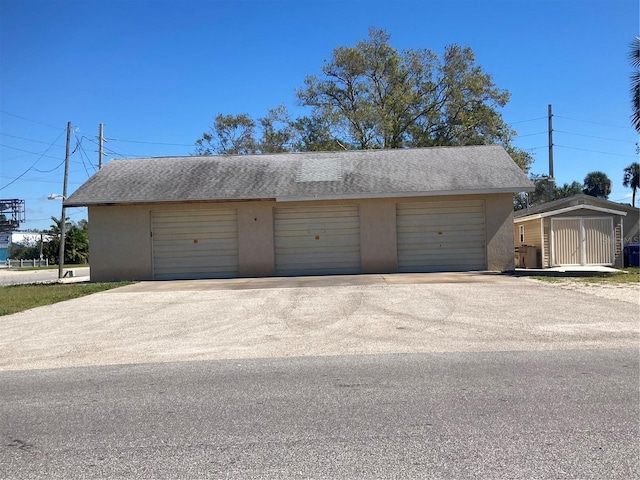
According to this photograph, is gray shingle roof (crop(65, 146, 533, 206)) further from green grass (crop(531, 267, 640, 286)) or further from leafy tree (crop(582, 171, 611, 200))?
leafy tree (crop(582, 171, 611, 200))

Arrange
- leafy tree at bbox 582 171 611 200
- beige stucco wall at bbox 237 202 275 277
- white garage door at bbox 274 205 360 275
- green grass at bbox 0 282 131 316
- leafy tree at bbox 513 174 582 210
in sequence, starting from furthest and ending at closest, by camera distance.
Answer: leafy tree at bbox 582 171 611 200 → leafy tree at bbox 513 174 582 210 → white garage door at bbox 274 205 360 275 → beige stucco wall at bbox 237 202 275 277 → green grass at bbox 0 282 131 316

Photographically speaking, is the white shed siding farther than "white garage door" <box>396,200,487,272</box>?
Yes

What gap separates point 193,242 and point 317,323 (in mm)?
11509

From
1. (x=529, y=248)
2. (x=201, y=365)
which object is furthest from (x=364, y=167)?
(x=201, y=365)

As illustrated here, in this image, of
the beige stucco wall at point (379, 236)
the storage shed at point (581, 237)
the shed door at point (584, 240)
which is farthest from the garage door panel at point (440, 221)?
A: the shed door at point (584, 240)

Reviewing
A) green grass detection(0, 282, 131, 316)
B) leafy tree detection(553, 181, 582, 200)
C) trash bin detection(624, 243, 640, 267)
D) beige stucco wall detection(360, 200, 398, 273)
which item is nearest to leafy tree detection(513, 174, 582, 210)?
leafy tree detection(553, 181, 582, 200)

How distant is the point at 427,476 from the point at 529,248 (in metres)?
21.7

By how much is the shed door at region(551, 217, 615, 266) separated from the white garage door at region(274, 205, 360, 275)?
8746 millimetres

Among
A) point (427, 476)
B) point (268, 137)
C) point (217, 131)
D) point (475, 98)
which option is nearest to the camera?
point (427, 476)

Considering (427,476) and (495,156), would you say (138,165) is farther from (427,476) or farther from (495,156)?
(427,476)

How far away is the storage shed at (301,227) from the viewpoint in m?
19.9

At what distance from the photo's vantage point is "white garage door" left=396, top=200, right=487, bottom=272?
20.1 meters

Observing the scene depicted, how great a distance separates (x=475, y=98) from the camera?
38.0 m

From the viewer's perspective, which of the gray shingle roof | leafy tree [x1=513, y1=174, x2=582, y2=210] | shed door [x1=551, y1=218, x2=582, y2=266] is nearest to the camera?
the gray shingle roof
